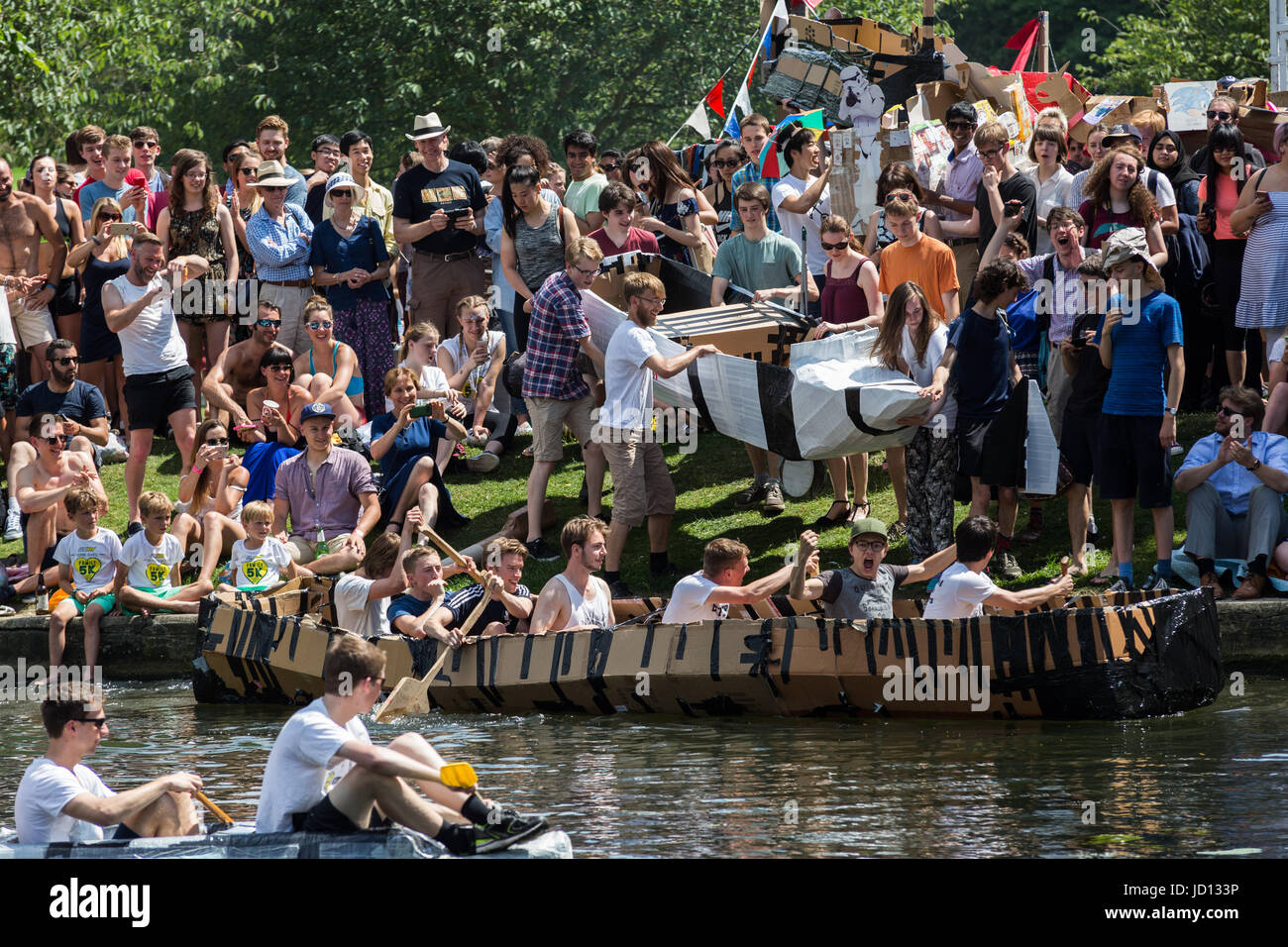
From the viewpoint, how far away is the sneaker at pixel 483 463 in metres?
16.9

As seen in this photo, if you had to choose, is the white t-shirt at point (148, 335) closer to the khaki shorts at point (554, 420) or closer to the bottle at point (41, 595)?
the bottle at point (41, 595)

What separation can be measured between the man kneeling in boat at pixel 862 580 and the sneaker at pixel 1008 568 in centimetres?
136

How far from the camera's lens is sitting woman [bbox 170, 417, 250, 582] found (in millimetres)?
14823

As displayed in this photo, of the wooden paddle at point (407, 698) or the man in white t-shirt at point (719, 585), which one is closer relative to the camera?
the wooden paddle at point (407, 698)

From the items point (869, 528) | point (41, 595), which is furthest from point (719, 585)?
point (41, 595)

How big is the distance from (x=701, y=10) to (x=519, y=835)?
32016 mm

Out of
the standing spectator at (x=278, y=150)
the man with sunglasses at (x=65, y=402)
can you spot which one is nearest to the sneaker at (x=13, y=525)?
the man with sunglasses at (x=65, y=402)

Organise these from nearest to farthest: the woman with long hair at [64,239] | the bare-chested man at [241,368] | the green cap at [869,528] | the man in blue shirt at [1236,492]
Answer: the green cap at [869,528]
the man in blue shirt at [1236,492]
the bare-chested man at [241,368]
the woman with long hair at [64,239]

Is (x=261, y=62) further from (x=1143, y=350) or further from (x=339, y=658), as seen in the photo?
(x=339, y=658)

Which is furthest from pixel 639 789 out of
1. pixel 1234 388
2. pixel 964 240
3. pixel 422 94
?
pixel 422 94

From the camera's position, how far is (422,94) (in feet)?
112

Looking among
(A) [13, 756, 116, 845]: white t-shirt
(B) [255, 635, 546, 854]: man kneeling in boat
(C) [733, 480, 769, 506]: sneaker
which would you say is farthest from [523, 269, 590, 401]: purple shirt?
(A) [13, 756, 116, 845]: white t-shirt

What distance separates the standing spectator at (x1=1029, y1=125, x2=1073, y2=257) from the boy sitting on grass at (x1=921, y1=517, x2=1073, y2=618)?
390cm

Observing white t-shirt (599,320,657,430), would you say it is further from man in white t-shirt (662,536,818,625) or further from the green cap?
the green cap
